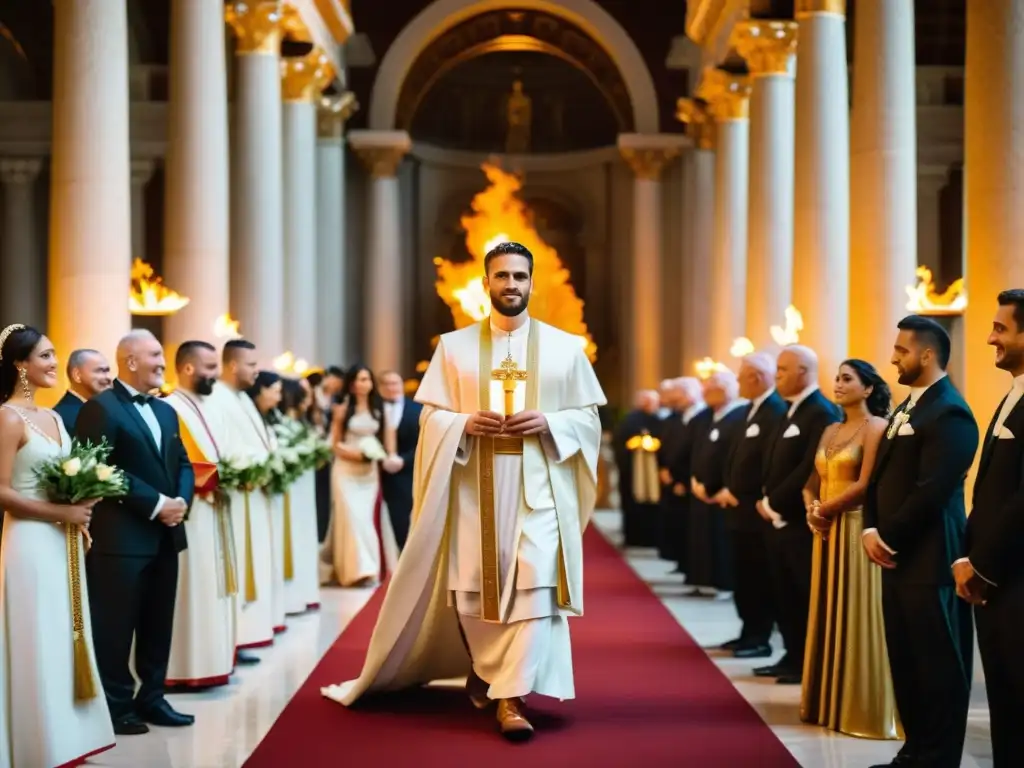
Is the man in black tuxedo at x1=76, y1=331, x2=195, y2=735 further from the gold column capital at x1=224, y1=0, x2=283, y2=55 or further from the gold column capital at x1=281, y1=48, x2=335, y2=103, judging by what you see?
the gold column capital at x1=281, y1=48, x2=335, y2=103

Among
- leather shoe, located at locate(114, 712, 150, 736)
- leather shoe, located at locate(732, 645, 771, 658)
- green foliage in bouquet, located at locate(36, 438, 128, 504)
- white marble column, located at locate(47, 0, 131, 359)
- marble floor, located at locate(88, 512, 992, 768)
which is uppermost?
white marble column, located at locate(47, 0, 131, 359)

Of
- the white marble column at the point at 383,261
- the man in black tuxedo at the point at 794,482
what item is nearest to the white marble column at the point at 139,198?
the white marble column at the point at 383,261

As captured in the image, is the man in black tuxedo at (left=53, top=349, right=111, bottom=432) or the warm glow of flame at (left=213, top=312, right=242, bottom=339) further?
the warm glow of flame at (left=213, top=312, right=242, bottom=339)

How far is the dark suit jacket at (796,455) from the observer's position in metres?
8.46

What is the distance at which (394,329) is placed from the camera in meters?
27.8

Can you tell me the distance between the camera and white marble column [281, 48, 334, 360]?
66.7 ft

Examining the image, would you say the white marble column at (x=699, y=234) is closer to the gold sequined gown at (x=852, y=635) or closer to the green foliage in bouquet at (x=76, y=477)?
the gold sequined gown at (x=852, y=635)

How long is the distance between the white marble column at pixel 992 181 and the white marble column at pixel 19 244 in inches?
686

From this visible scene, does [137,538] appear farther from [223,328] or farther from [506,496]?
[223,328]

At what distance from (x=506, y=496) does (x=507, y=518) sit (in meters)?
0.11

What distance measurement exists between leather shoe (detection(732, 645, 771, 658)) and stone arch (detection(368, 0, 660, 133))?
18.9m

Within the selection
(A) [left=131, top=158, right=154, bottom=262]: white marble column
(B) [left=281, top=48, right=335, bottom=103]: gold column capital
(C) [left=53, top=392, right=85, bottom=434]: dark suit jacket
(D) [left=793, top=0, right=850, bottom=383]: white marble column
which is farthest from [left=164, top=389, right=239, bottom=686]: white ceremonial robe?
(A) [left=131, top=158, right=154, bottom=262]: white marble column

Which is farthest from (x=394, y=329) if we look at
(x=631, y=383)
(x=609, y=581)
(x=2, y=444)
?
(x=2, y=444)

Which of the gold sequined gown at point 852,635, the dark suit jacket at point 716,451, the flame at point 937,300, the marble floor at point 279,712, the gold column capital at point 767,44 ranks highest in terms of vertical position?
the gold column capital at point 767,44
